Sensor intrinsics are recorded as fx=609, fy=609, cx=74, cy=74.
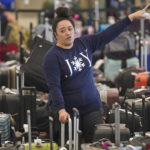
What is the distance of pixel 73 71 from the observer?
14.7ft

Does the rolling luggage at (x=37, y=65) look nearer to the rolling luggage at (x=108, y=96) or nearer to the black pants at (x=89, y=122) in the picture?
the rolling luggage at (x=108, y=96)

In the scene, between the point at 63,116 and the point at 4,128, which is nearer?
the point at 63,116

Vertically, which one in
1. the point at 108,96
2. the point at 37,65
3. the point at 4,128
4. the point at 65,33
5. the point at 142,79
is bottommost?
the point at 4,128

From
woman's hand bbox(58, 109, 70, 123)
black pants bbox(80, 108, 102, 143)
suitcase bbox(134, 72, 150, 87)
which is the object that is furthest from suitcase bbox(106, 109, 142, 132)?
suitcase bbox(134, 72, 150, 87)

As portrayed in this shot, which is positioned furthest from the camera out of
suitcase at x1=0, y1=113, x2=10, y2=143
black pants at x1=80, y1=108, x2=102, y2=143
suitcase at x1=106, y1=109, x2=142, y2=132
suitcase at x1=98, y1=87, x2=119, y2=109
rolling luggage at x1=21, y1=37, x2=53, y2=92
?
rolling luggage at x1=21, y1=37, x2=53, y2=92

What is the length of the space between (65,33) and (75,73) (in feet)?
1.00

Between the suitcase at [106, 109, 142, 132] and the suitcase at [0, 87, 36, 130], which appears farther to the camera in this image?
the suitcase at [0, 87, 36, 130]

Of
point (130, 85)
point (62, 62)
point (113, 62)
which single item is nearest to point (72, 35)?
point (62, 62)

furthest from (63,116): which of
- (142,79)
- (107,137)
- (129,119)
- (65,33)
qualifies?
(142,79)

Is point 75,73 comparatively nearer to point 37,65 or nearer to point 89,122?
point 89,122

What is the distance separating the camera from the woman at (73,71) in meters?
4.41

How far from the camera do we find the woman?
441 centimetres

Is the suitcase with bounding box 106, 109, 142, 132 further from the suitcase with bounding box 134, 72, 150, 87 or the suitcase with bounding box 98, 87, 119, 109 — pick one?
the suitcase with bounding box 134, 72, 150, 87

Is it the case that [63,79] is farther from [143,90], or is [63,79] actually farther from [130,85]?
[130,85]
